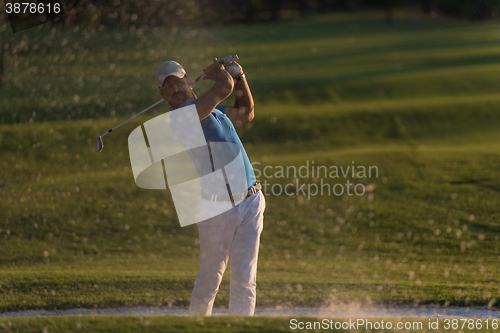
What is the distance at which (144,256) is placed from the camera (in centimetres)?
882

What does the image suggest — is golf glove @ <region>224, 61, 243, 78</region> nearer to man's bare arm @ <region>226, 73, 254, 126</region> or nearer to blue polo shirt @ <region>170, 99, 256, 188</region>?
man's bare arm @ <region>226, 73, 254, 126</region>

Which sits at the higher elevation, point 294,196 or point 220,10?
point 220,10

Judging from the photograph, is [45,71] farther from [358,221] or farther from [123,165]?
[358,221]

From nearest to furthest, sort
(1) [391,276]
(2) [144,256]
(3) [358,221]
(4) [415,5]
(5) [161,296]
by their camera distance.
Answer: (5) [161,296]
(1) [391,276]
(2) [144,256]
(3) [358,221]
(4) [415,5]

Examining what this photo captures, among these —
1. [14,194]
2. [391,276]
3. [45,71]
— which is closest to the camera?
[391,276]

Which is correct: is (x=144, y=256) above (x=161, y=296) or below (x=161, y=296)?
below

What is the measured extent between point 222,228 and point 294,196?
758 cm

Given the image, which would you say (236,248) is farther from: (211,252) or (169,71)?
(169,71)

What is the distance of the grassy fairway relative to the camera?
683cm

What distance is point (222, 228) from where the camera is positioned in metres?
4.13

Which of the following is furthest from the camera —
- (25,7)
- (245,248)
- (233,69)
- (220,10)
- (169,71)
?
(220,10)

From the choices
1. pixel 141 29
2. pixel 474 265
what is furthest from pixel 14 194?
pixel 141 29

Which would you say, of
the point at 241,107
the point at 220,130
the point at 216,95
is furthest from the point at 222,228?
the point at 241,107

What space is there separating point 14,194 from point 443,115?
14156 millimetres
